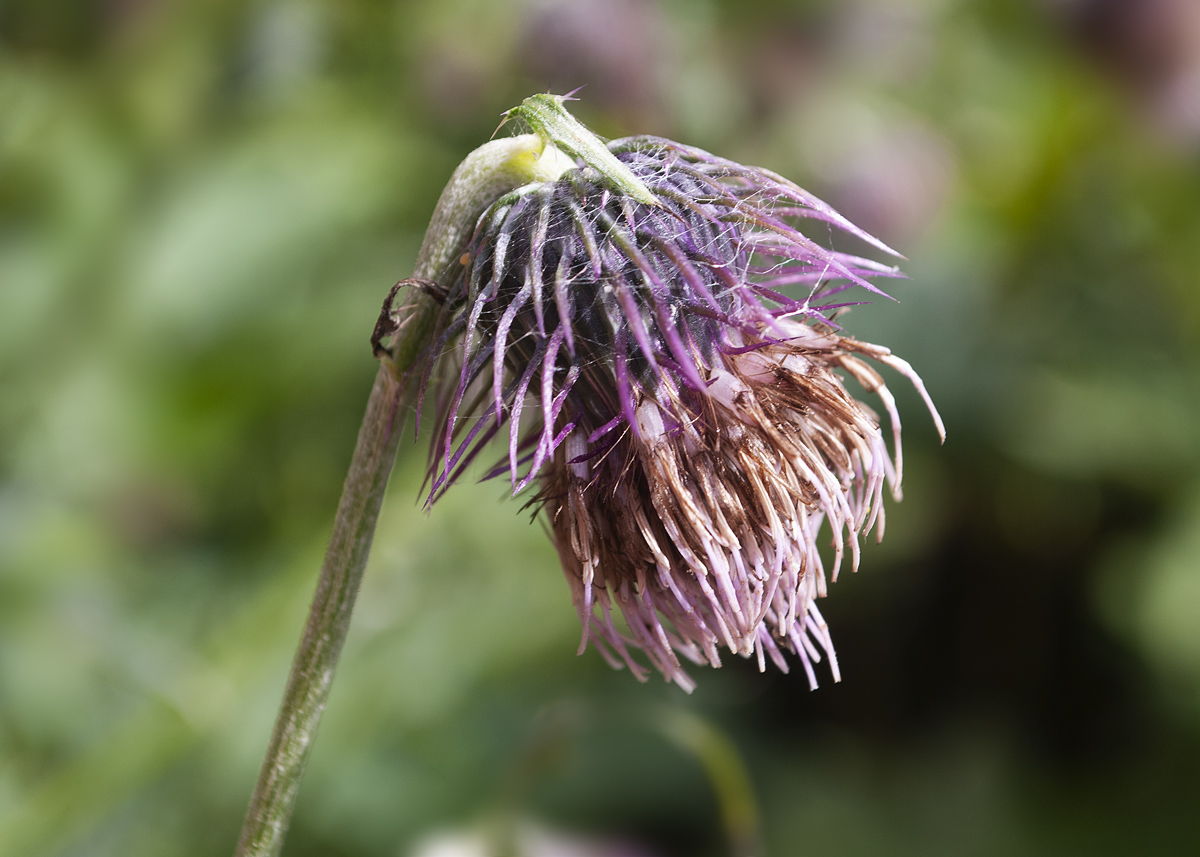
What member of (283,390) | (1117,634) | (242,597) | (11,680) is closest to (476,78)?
(283,390)

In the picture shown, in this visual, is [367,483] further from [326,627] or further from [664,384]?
[664,384]

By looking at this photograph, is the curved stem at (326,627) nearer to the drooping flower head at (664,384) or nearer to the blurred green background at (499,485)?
the drooping flower head at (664,384)

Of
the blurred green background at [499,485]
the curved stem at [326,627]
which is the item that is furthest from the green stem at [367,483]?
the blurred green background at [499,485]

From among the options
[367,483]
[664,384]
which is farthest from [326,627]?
[664,384]

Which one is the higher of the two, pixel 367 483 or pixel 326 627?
pixel 367 483

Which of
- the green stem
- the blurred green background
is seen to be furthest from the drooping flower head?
the blurred green background

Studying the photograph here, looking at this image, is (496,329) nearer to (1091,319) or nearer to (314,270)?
(314,270)

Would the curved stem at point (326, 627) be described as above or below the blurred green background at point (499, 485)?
below
